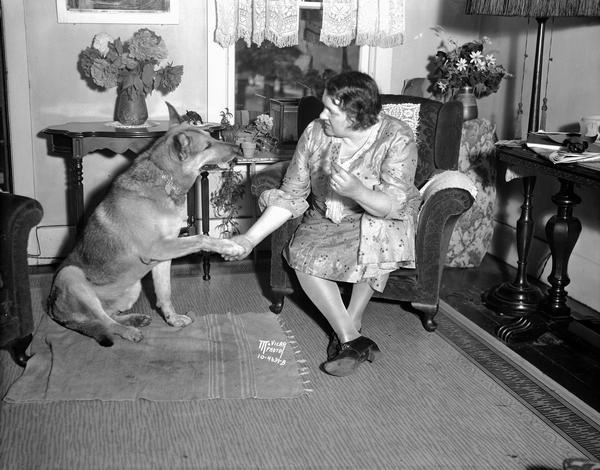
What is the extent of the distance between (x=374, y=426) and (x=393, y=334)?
92 cm

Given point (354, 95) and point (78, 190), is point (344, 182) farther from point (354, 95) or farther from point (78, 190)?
point (78, 190)

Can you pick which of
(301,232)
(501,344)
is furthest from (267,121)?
(501,344)

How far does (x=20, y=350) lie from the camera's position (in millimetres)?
3045

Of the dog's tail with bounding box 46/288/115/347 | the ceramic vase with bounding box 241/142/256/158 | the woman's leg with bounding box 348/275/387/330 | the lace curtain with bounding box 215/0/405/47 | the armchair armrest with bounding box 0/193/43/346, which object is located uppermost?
the lace curtain with bounding box 215/0/405/47

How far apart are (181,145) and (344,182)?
808mm

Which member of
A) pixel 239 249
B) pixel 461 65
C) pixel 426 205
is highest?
pixel 461 65

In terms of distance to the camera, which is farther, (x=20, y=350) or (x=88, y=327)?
(x=88, y=327)

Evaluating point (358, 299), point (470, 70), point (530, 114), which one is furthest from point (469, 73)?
point (358, 299)

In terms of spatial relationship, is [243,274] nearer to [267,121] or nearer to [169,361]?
[267,121]

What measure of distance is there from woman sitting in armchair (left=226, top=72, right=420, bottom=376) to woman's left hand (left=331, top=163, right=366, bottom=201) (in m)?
0.18

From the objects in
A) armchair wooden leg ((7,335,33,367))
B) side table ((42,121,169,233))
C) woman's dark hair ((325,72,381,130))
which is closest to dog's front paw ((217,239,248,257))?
woman's dark hair ((325,72,381,130))

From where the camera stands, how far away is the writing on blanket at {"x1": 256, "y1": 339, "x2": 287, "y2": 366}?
3.16 m

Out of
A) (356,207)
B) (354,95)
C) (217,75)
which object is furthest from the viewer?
(217,75)

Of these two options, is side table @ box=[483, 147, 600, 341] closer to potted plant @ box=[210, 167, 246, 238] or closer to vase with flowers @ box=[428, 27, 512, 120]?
vase with flowers @ box=[428, 27, 512, 120]
